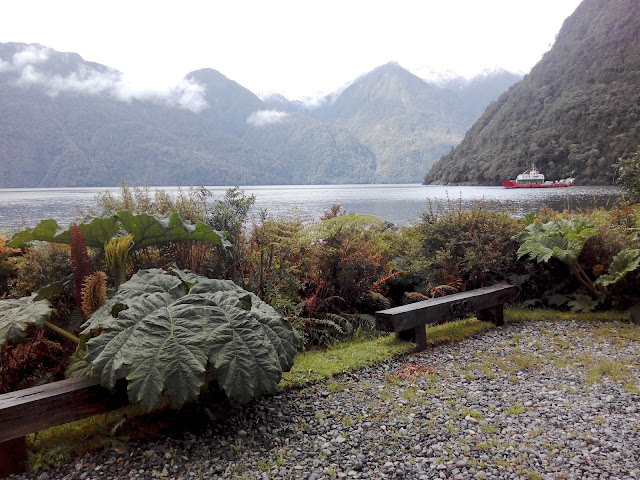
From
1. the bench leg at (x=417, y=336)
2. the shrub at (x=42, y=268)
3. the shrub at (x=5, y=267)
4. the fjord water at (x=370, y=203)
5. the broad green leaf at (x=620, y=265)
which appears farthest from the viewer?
the fjord water at (x=370, y=203)

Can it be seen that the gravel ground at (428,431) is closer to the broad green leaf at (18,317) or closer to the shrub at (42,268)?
the broad green leaf at (18,317)

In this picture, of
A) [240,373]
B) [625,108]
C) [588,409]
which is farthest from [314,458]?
[625,108]

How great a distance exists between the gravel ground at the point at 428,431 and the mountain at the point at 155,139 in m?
39.9

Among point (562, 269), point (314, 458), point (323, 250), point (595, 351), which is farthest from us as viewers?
point (562, 269)

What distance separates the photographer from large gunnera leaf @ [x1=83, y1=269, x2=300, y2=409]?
2295 mm

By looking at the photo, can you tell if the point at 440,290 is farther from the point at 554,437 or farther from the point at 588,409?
the point at 554,437

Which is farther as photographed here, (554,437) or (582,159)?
(582,159)

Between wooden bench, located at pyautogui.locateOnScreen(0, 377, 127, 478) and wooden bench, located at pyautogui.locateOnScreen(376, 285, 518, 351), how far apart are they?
2.66m

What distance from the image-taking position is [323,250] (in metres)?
5.49

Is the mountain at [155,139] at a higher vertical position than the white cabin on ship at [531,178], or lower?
higher

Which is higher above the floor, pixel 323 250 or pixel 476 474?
pixel 323 250

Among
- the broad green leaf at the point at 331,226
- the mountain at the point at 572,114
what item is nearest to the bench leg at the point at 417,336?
the broad green leaf at the point at 331,226

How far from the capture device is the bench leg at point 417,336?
15.0 feet

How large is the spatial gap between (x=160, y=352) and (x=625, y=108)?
228 feet
